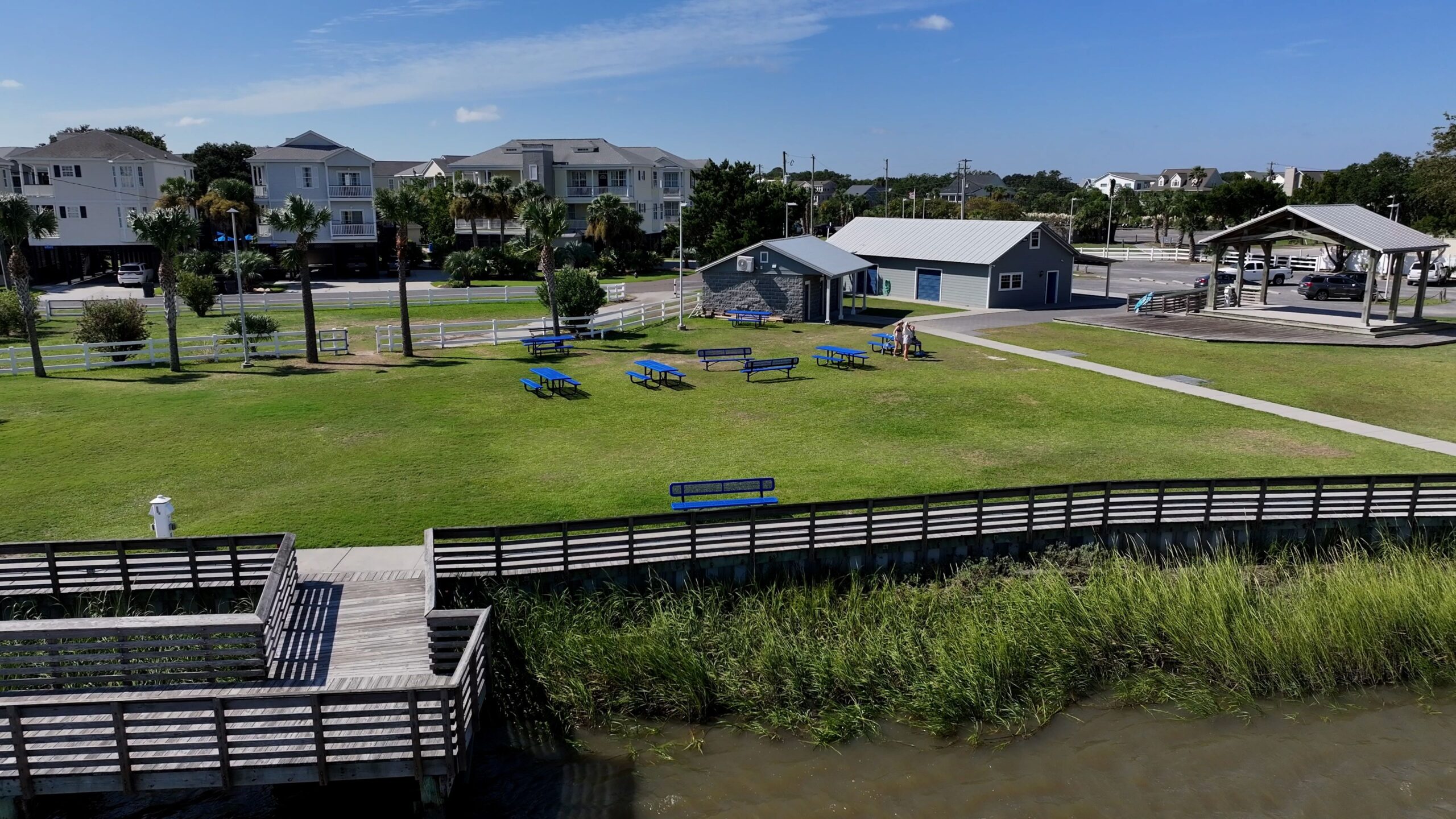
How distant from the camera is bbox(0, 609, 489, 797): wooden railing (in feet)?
31.8

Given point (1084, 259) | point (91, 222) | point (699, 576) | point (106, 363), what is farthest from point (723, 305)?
point (91, 222)

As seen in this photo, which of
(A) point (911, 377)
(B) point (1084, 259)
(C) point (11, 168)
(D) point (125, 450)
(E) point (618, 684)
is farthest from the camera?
(C) point (11, 168)

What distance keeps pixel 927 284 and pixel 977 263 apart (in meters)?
3.74

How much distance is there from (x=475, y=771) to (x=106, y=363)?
25.1 meters

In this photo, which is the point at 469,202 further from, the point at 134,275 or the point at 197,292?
the point at 197,292

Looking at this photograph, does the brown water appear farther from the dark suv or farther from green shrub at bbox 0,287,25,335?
the dark suv

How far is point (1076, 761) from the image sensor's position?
11.9 m

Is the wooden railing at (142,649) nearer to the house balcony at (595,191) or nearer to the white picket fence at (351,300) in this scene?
the white picket fence at (351,300)

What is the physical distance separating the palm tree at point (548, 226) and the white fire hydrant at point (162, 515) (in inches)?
829

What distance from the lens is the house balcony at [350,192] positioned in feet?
199

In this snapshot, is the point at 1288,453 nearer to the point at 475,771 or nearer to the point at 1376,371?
the point at 1376,371

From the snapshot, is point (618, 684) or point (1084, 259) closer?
point (618, 684)

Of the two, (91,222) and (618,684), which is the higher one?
(91,222)

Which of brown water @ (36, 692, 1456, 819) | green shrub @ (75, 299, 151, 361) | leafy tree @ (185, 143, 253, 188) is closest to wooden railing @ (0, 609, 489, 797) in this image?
brown water @ (36, 692, 1456, 819)
